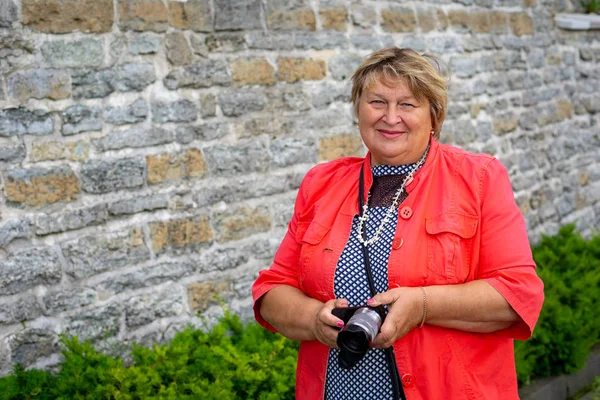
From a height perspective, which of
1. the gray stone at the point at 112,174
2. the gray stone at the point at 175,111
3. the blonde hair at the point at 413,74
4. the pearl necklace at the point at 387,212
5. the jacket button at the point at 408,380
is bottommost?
the jacket button at the point at 408,380

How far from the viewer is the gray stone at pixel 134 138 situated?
13.3ft

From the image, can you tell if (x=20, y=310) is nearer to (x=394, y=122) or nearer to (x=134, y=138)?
(x=134, y=138)

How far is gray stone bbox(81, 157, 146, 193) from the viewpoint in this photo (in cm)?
400

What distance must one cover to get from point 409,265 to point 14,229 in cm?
213

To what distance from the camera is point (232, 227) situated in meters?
4.69

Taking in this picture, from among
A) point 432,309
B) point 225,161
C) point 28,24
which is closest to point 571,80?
point 225,161

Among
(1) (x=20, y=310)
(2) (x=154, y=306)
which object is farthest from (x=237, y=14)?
(1) (x=20, y=310)

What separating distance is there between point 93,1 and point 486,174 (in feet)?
7.83

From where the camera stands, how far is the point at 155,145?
429 cm

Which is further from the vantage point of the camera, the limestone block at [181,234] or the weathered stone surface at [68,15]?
the limestone block at [181,234]

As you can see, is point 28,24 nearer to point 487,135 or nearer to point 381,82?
point 381,82

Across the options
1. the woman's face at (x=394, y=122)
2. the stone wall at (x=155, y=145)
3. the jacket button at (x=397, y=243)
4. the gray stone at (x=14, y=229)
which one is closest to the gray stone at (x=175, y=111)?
the stone wall at (x=155, y=145)

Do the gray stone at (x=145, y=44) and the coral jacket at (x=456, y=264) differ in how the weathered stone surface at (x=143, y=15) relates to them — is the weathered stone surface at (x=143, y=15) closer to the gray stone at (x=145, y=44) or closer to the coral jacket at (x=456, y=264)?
the gray stone at (x=145, y=44)

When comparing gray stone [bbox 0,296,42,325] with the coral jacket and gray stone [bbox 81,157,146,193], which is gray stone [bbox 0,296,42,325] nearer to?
gray stone [bbox 81,157,146,193]
